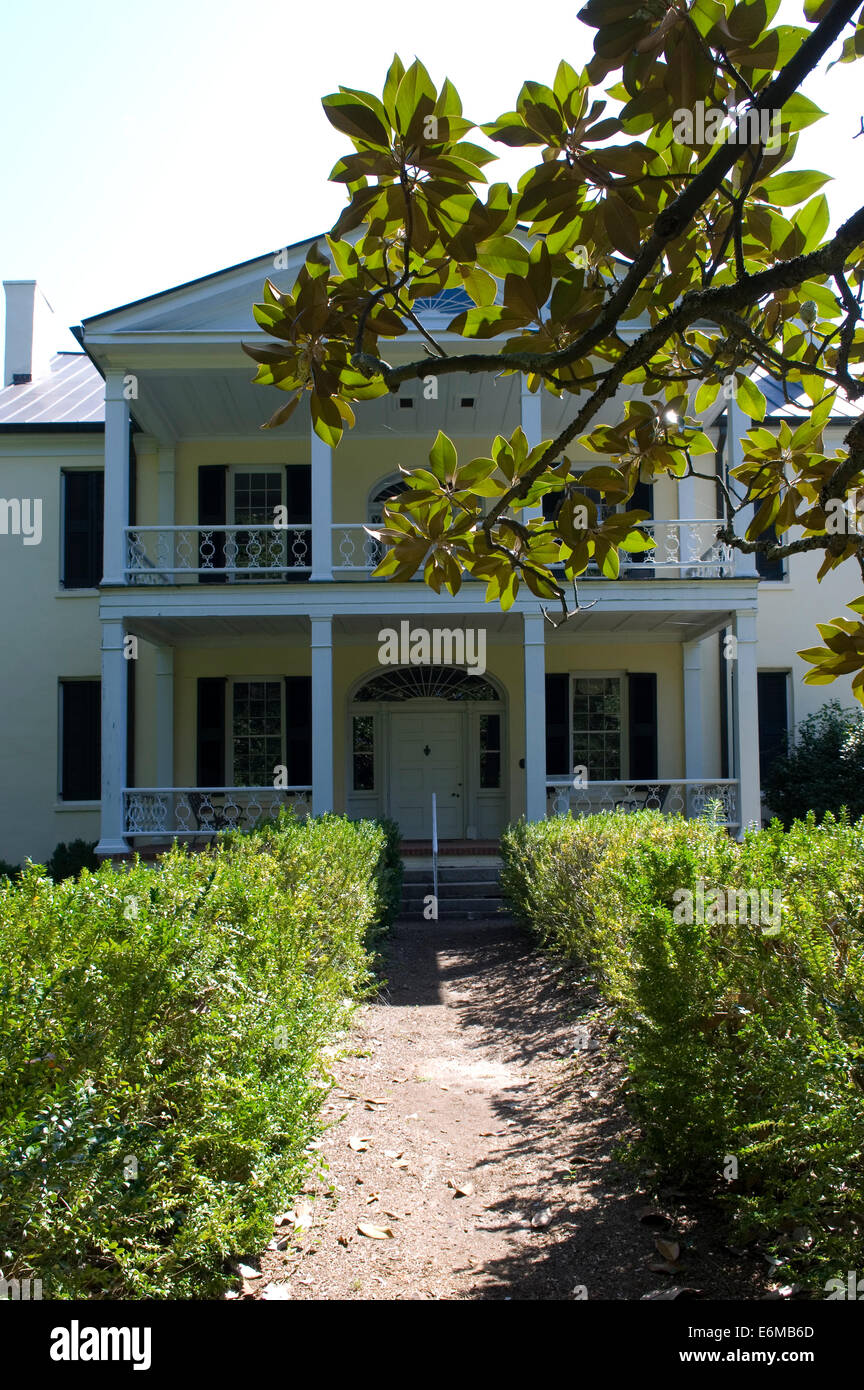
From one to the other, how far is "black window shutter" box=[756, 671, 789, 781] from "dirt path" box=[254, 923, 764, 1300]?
8806 millimetres

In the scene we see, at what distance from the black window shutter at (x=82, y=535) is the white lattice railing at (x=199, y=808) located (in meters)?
3.43

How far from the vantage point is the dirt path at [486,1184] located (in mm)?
3250

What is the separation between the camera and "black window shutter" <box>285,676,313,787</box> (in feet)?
47.9

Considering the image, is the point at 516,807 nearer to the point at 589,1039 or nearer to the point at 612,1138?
the point at 589,1039

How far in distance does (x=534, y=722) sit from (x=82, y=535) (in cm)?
744

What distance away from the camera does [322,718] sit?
12.1 m

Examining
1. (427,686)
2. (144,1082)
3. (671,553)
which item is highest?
(671,553)

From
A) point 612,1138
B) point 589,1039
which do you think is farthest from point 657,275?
point 589,1039

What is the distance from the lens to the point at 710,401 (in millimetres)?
3047

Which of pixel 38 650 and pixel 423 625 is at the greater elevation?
pixel 423 625

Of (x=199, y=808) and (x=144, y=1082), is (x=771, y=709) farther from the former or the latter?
(x=144, y=1082)

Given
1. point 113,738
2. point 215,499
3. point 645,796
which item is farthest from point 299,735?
point 645,796

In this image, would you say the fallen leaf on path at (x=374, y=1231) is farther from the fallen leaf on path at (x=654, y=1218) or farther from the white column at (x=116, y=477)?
the white column at (x=116, y=477)

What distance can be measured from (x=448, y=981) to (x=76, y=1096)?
21.9 feet
